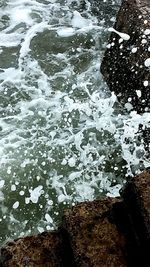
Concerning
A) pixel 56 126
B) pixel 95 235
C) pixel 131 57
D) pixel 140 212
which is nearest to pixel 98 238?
pixel 95 235

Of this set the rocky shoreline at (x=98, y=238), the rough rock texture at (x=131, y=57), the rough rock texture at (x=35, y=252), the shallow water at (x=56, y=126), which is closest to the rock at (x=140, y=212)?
the rocky shoreline at (x=98, y=238)

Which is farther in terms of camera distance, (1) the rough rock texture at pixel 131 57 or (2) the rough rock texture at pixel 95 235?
(1) the rough rock texture at pixel 131 57

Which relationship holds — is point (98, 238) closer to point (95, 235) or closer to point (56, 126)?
point (95, 235)

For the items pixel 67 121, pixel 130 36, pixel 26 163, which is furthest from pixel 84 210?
pixel 130 36

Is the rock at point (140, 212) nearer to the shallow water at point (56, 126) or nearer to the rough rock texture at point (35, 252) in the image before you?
the rough rock texture at point (35, 252)

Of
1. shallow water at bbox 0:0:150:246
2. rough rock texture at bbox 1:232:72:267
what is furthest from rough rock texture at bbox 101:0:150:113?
rough rock texture at bbox 1:232:72:267

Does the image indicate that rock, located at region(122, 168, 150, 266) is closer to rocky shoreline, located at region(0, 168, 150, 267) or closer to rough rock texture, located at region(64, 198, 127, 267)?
rocky shoreline, located at region(0, 168, 150, 267)
